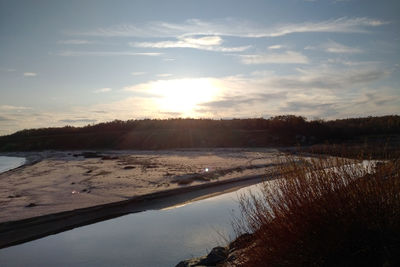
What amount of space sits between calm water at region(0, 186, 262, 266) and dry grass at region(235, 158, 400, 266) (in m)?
3.21

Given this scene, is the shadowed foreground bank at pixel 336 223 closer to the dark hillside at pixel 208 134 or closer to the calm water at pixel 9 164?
the calm water at pixel 9 164

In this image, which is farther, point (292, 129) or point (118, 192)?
point (292, 129)

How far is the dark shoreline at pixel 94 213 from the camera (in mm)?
8623

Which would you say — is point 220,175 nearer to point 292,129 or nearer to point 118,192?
point 118,192

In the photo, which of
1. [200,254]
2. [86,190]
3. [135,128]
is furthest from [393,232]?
[135,128]

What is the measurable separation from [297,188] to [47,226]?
24.6 ft

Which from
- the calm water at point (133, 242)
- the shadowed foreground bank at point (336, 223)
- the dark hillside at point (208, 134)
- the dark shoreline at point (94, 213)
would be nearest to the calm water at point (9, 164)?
the dark hillside at point (208, 134)

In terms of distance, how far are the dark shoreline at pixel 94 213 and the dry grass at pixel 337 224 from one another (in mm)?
1809

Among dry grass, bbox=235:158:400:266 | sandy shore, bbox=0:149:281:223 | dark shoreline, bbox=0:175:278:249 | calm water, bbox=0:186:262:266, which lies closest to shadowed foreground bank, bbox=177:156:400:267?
dry grass, bbox=235:158:400:266

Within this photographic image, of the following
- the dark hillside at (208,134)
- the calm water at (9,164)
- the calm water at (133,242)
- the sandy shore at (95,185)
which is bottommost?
Result: the calm water at (133,242)

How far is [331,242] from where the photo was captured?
410 centimetres

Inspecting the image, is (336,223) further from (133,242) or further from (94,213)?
(94,213)

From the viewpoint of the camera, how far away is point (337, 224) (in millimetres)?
4152

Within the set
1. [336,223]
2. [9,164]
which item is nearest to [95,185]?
[336,223]
